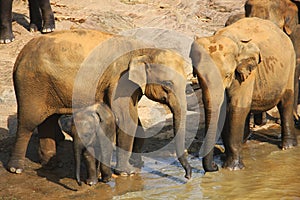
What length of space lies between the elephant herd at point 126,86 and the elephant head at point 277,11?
1.26 metres

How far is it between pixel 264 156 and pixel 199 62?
194cm

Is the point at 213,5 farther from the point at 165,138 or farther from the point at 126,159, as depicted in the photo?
the point at 126,159

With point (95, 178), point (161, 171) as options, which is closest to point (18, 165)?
point (95, 178)

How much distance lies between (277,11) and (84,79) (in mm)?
3350

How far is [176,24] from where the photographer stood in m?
13.2

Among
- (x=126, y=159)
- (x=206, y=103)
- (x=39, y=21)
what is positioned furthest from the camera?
(x=39, y=21)

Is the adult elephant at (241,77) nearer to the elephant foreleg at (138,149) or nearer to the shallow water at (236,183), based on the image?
the shallow water at (236,183)

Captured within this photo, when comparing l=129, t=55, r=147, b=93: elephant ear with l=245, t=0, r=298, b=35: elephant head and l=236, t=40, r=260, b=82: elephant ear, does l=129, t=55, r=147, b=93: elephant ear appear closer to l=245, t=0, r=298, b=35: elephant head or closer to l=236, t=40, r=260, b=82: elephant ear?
l=236, t=40, r=260, b=82: elephant ear

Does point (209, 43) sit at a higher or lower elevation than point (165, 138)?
higher

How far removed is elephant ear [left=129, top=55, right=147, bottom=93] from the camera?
7508 millimetres

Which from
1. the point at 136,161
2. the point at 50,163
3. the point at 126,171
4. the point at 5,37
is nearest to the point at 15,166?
the point at 50,163

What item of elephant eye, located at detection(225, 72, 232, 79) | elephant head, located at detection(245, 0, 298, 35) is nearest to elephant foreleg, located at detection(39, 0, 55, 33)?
elephant head, located at detection(245, 0, 298, 35)

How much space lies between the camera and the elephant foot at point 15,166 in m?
7.91

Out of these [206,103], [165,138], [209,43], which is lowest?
[165,138]
